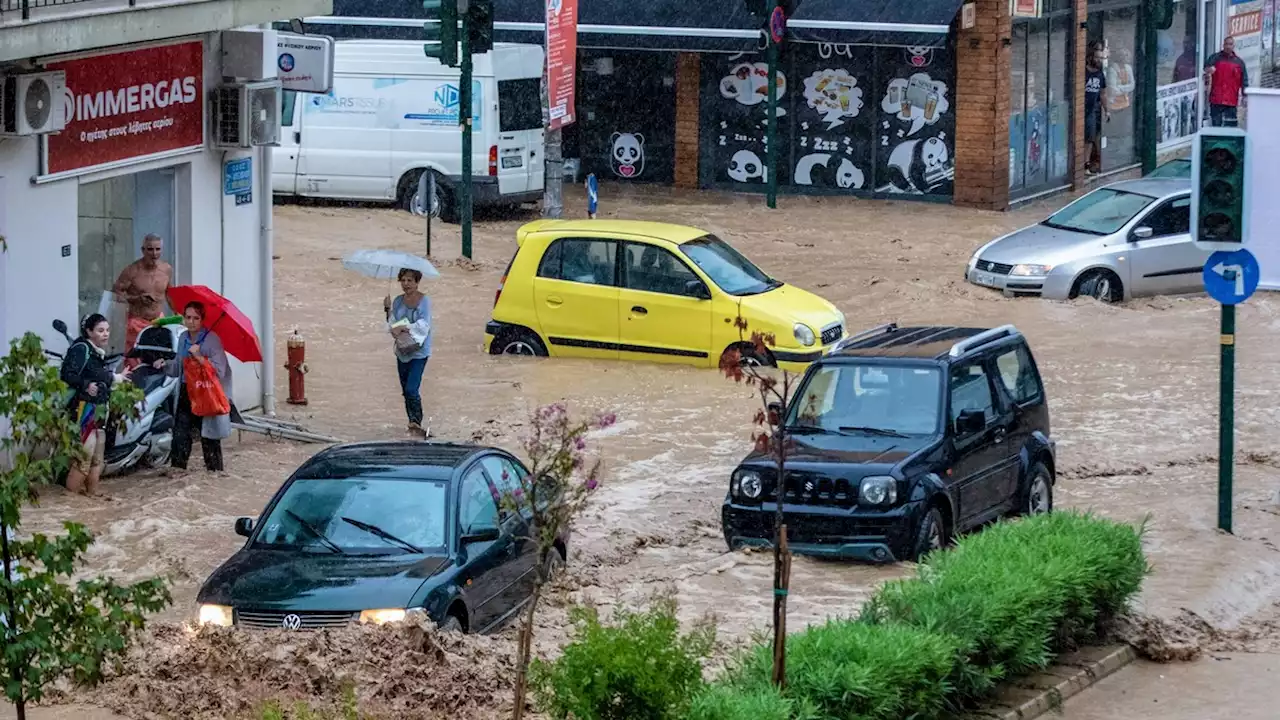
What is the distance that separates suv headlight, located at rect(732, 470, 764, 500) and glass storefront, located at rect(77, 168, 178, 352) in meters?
6.51

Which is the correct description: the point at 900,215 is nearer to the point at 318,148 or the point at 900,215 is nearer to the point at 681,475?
the point at 318,148

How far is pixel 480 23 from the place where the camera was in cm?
2506

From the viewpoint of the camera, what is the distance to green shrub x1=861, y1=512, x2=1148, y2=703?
10.1 m

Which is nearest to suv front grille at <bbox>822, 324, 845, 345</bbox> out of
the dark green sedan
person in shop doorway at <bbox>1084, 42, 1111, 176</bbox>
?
the dark green sedan

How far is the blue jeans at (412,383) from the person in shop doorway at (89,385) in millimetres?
3003

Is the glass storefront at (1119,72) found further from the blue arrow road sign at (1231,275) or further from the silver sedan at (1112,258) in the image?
the blue arrow road sign at (1231,275)

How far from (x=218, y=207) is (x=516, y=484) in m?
6.68

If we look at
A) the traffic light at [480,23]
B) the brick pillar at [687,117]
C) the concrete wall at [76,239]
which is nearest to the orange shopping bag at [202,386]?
the concrete wall at [76,239]

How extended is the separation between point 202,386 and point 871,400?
5155 millimetres

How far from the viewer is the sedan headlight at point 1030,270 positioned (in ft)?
78.2

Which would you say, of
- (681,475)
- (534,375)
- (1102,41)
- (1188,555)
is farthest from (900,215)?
(1188,555)

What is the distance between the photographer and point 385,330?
23.1 meters

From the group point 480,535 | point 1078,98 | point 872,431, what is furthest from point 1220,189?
point 1078,98

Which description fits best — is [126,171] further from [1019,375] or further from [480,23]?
[480,23]
